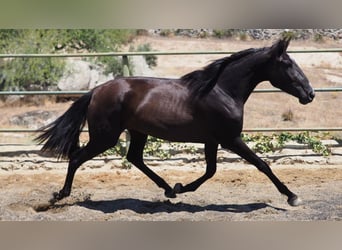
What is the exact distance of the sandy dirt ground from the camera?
5020 mm

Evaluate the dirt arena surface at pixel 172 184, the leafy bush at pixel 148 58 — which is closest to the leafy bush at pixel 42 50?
the leafy bush at pixel 148 58

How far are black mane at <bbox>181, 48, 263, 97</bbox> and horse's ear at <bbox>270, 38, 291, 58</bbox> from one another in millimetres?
186

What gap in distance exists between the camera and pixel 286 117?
31.3ft

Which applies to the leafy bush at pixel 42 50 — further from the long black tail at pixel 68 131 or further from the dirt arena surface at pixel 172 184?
the long black tail at pixel 68 131

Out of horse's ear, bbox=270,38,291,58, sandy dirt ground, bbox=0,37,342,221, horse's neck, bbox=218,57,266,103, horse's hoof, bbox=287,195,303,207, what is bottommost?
sandy dirt ground, bbox=0,37,342,221

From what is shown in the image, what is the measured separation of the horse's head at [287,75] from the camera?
5.11 meters

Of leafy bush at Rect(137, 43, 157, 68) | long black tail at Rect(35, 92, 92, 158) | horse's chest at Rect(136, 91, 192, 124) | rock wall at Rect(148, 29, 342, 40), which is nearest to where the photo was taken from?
horse's chest at Rect(136, 91, 192, 124)

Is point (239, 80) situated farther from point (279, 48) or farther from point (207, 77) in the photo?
point (279, 48)

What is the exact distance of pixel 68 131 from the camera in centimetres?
545

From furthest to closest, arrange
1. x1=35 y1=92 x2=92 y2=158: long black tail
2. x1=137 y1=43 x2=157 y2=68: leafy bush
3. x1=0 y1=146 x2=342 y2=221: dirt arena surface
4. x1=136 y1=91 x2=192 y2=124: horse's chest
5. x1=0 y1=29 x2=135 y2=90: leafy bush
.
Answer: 1. x1=137 y1=43 x2=157 y2=68: leafy bush
2. x1=0 y1=29 x2=135 y2=90: leafy bush
3. x1=35 y1=92 x2=92 y2=158: long black tail
4. x1=136 y1=91 x2=192 y2=124: horse's chest
5. x1=0 y1=146 x2=342 y2=221: dirt arena surface

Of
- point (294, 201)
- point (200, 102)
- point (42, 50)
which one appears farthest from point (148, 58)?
point (294, 201)

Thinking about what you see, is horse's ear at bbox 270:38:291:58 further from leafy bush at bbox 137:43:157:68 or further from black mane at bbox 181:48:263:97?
leafy bush at bbox 137:43:157:68

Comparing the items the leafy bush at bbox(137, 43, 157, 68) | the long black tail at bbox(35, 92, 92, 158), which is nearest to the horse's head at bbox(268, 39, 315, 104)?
the long black tail at bbox(35, 92, 92, 158)

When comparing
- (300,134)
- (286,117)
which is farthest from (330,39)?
(300,134)
